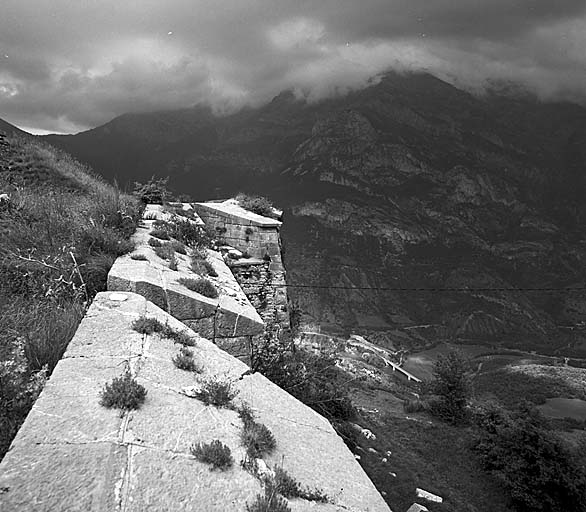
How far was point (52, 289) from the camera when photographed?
4.48 meters

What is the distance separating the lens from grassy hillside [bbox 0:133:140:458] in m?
2.86

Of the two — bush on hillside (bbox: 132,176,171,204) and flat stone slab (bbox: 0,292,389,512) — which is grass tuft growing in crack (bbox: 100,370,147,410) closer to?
flat stone slab (bbox: 0,292,389,512)

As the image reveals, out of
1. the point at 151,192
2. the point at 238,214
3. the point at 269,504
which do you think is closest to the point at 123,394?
the point at 269,504

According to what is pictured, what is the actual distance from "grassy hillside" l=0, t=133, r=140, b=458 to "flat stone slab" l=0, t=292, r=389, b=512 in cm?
28

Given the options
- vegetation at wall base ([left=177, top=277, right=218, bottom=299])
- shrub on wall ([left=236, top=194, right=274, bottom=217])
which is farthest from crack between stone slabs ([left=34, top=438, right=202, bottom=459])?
shrub on wall ([left=236, top=194, right=274, bottom=217])

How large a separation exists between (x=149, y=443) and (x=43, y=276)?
11.4ft

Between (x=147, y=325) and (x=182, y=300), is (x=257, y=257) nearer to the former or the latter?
(x=182, y=300)

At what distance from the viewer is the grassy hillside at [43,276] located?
2.86 metres

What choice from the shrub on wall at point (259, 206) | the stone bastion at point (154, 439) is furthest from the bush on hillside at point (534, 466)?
the stone bastion at point (154, 439)

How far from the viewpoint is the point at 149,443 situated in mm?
2213

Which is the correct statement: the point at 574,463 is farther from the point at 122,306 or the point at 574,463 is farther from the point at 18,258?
the point at 18,258

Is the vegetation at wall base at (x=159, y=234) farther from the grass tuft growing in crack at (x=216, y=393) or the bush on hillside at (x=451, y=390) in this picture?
the bush on hillside at (x=451, y=390)

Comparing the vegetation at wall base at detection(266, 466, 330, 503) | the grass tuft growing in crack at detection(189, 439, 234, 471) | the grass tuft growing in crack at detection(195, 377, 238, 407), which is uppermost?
the grass tuft growing in crack at detection(195, 377, 238, 407)

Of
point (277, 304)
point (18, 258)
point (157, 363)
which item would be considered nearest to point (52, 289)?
point (18, 258)
